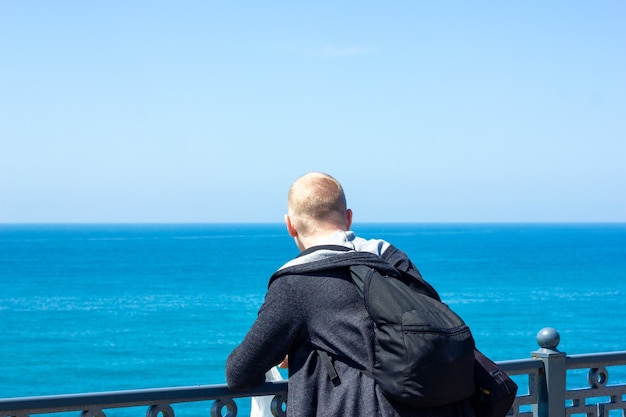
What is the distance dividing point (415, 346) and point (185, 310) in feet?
190

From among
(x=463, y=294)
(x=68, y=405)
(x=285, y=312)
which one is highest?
(x=463, y=294)

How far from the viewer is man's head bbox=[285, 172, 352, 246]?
10.1 feet

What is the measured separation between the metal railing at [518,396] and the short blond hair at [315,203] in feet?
2.49

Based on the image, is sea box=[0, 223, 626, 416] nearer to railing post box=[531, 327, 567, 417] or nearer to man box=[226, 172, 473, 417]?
railing post box=[531, 327, 567, 417]

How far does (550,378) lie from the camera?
4340 millimetres

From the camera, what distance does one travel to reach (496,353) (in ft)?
151

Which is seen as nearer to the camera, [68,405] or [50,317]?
[68,405]

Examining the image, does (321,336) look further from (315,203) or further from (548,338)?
(548,338)

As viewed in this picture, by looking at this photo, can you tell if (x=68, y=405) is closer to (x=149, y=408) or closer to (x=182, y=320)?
(x=149, y=408)

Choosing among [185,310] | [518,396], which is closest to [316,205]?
[518,396]

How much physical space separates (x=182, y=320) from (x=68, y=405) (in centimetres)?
5346

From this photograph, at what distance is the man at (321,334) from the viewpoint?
292 centimetres

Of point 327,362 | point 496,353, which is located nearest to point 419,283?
point 327,362

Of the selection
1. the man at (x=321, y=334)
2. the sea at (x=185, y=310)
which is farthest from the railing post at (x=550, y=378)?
the sea at (x=185, y=310)
